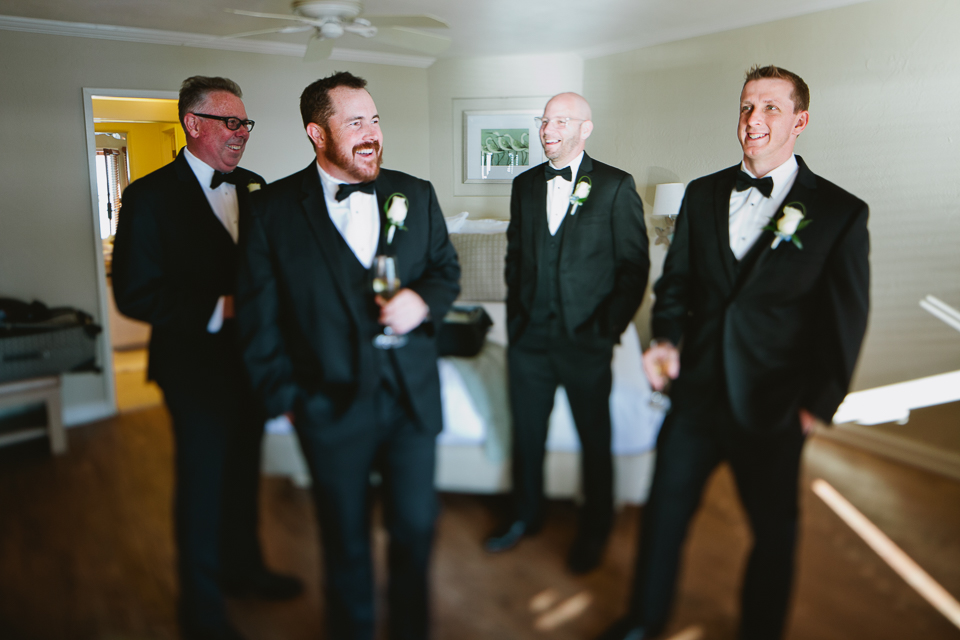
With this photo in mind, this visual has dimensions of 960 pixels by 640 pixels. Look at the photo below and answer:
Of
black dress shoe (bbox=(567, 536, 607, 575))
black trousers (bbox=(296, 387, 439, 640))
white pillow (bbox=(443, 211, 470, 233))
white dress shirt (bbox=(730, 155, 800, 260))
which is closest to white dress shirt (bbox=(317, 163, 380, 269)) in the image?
white pillow (bbox=(443, 211, 470, 233))


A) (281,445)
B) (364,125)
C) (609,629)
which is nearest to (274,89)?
(364,125)

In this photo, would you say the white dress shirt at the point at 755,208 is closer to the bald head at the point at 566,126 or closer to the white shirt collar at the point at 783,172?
the white shirt collar at the point at 783,172

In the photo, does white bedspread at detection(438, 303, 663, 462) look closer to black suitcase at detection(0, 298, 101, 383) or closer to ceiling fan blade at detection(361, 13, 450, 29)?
ceiling fan blade at detection(361, 13, 450, 29)

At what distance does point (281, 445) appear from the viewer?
163 cm

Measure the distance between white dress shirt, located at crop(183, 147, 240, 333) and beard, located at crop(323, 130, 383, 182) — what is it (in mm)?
296

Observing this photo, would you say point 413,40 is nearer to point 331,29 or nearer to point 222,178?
point 331,29

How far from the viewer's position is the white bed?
1.60m


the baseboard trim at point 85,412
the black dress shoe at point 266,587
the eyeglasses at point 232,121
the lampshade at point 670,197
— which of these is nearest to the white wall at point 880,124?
the lampshade at point 670,197

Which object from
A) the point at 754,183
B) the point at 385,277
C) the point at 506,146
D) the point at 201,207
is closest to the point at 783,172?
the point at 754,183

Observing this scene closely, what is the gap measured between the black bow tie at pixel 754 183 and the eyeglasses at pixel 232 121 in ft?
3.99

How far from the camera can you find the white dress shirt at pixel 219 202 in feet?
4.88

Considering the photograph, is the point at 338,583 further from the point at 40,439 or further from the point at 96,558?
the point at 40,439

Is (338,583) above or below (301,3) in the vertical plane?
below

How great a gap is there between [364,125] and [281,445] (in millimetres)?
892
